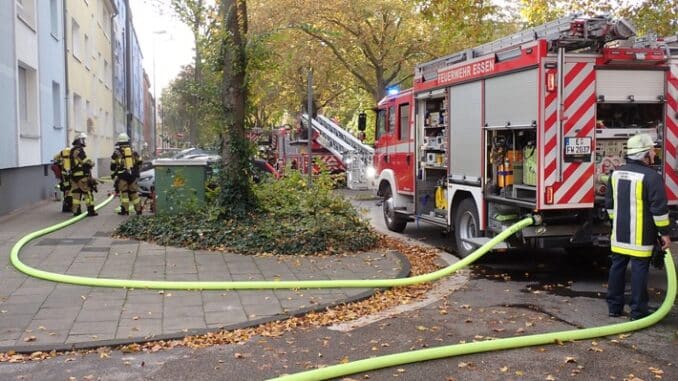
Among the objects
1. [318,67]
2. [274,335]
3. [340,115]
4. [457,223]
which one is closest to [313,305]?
[274,335]

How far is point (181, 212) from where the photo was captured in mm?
11102

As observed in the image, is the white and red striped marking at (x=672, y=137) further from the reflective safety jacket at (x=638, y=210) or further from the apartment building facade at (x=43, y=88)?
the apartment building facade at (x=43, y=88)

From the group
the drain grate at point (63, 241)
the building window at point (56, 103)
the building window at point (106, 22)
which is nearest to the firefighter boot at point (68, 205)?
the drain grate at point (63, 241)

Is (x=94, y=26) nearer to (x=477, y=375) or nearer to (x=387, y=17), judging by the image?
(x=387, y=17)

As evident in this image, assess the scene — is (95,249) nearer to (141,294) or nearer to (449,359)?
(141,294)

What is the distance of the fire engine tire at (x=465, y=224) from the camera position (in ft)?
29.5

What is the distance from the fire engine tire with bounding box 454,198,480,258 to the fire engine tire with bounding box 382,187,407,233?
2656 millimetres

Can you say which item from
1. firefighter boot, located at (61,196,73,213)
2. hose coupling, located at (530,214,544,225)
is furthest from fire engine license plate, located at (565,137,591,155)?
firefighter boot, located at (61,196,73,213)

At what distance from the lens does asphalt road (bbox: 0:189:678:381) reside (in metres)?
4.53

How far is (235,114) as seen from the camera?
10.6 meters

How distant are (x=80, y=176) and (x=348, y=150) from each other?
13748 millimetres

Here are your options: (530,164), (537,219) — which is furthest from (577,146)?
(537,219)

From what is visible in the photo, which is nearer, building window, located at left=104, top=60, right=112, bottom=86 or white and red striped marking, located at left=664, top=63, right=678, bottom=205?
white and red striped marking, located at left=664, top=63, right=678, bottom=205

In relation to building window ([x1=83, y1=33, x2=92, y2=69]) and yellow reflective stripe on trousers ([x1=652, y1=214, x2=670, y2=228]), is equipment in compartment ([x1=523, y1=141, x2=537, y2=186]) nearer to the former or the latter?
yellow reflective stripe on trousers ([x1=652, y1=214, x2=670, y2=228])
